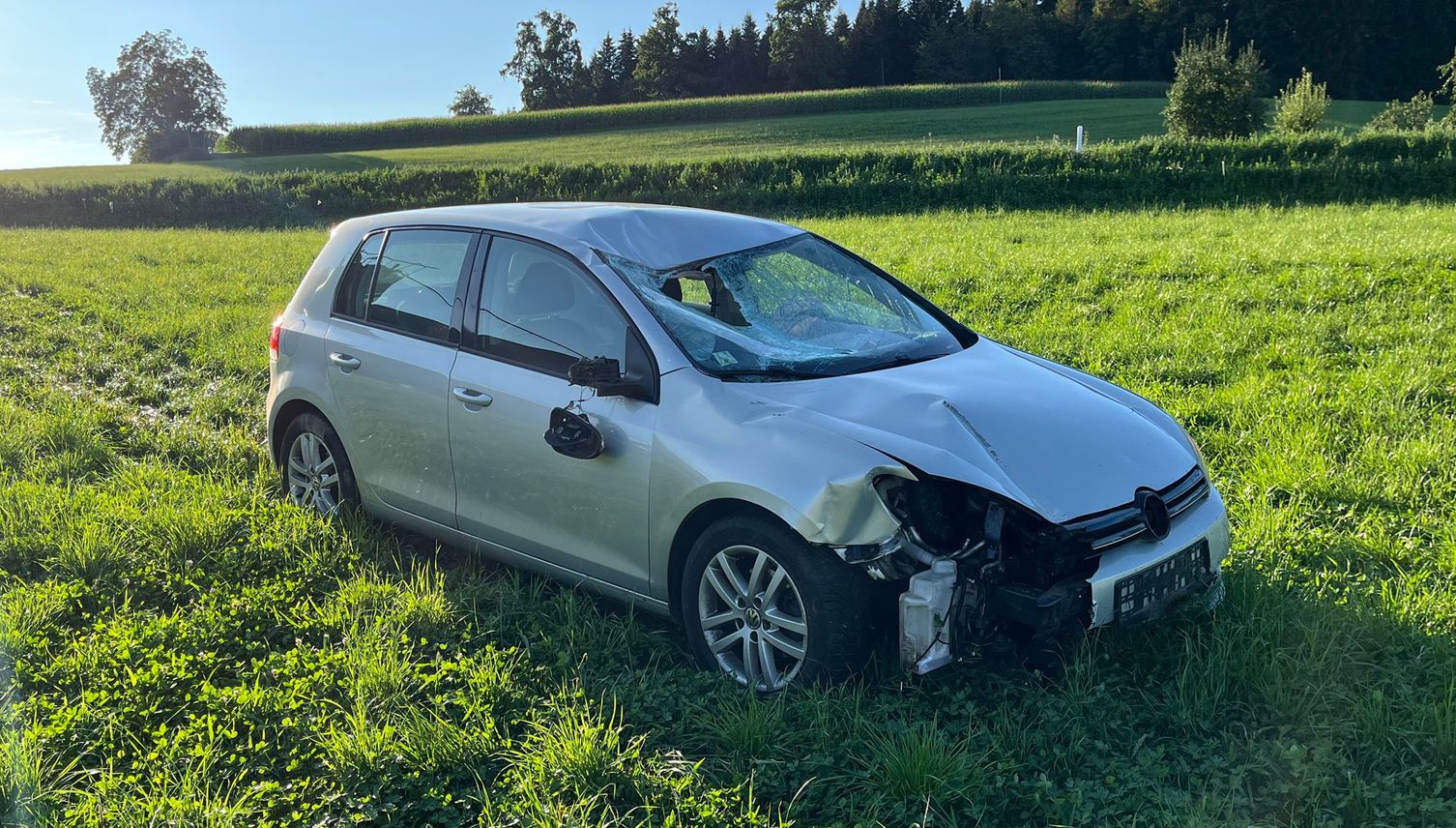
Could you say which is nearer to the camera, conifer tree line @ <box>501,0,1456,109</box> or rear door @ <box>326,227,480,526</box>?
rear door @ <box>326,227,480,526</box>

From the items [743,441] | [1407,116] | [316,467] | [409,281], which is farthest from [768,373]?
[1407,116]

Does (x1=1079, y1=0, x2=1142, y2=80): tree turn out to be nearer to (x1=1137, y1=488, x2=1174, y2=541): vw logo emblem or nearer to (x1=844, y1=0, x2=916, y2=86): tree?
(x1=844, y1=0, x2=916, y2=86): tree

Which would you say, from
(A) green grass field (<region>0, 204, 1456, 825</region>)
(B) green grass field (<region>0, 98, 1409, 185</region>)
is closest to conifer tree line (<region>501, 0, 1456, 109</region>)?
(B) green grass field (<region>0, 98, 1409, 185</region>)

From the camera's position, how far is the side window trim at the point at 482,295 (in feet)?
12.9

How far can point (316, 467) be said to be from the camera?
5402mm

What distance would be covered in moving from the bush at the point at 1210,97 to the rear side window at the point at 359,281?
29.3m

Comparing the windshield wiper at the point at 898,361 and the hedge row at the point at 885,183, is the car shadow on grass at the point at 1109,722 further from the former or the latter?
the hedge row at the point at 885,183

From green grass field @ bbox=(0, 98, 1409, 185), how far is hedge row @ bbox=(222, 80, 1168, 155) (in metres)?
1.68

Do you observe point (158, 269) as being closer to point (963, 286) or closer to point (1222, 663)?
point (963, 286)

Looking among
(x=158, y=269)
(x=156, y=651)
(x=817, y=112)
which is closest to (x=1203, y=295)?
(x=156, y=651)

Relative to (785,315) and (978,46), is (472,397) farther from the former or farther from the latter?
(978,46)

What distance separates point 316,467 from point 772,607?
299 cm

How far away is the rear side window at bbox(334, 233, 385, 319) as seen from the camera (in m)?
5.15

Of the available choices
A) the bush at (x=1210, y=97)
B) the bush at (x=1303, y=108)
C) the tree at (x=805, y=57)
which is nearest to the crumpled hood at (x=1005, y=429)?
the bush at (x=1210, y=97)
